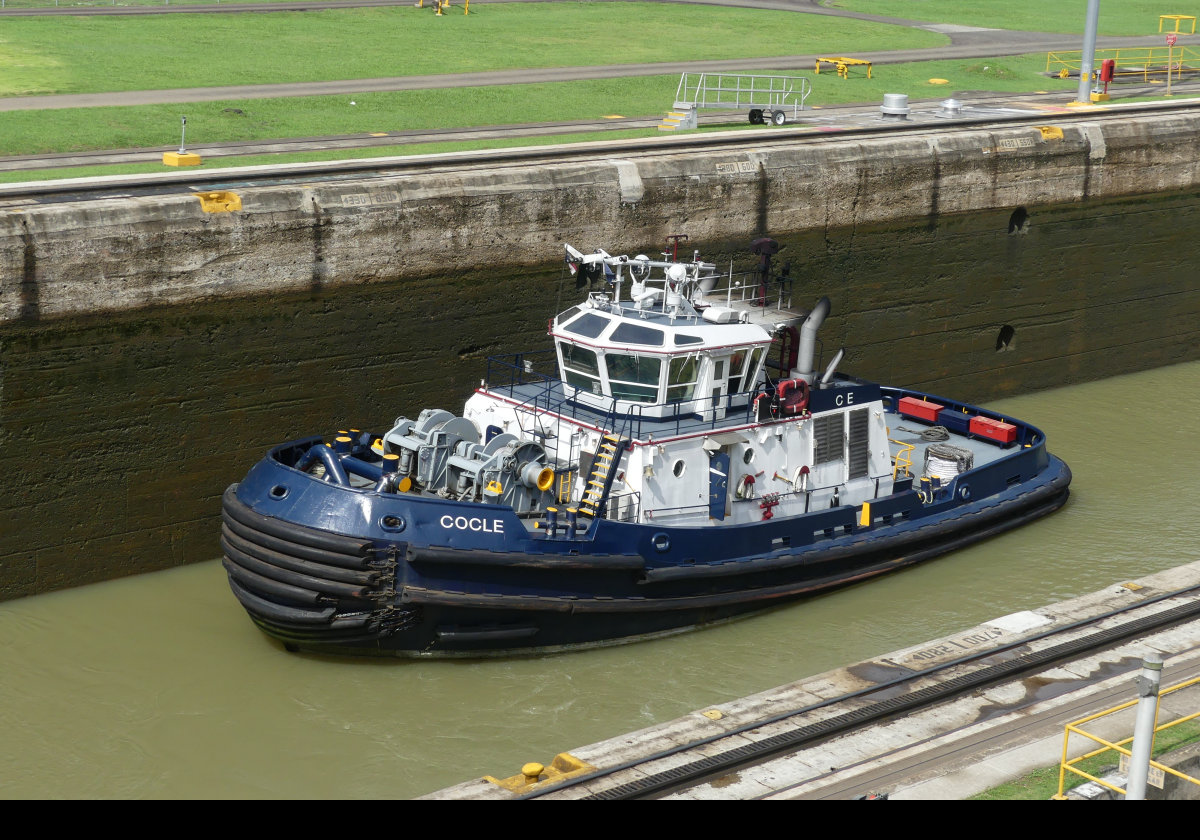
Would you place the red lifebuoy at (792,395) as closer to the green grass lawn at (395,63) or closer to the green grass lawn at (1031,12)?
the green grass lawn at (395,63)

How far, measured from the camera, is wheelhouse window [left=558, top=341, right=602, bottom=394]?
540 inches

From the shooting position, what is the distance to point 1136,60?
33031 mm

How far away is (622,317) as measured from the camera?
13641 millimetres

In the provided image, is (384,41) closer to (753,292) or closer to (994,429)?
(753,292)

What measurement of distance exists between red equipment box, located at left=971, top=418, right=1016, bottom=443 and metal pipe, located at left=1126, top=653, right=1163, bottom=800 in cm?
835

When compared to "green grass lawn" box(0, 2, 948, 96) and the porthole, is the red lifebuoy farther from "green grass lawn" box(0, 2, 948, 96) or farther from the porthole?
"green grass lawn" box(0, 2, 948, 96)

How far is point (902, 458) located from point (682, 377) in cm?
396

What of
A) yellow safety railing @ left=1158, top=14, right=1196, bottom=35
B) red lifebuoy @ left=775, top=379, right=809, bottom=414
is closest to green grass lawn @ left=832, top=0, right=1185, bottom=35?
yellow safety railing @ left=1158, top=14, right=1196, bottom=35

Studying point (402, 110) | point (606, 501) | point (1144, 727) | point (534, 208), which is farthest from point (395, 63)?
point (1144, 727)

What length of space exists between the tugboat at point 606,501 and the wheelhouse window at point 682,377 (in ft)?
0.07

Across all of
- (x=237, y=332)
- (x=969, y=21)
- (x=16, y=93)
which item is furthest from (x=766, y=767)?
(x=969, y=21)

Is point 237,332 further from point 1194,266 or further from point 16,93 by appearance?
point 1194,266

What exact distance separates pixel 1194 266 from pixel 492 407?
14466 millimetres

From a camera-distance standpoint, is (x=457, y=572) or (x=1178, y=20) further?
(x=1178, y=20)
